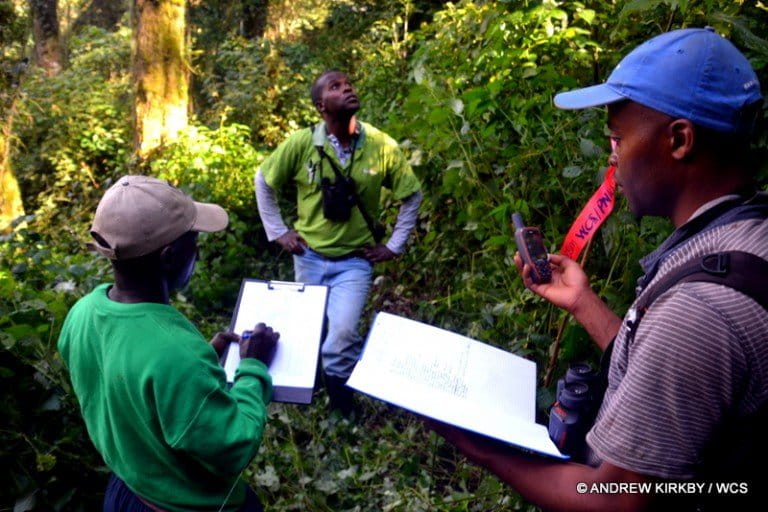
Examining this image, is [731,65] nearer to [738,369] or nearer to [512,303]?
[738,369]

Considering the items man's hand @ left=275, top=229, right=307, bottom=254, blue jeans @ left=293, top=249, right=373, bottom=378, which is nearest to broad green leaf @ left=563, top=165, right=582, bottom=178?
blue jeans @ left=293, top=249, right=373, bottom=378

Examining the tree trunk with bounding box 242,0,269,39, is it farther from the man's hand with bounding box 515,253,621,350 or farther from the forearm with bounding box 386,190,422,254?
the man's hand with bounding box 515,253,621,350

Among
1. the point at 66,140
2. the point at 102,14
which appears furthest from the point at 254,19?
the point at 102,14

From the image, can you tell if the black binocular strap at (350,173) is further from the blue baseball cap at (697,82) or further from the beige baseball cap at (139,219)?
the blue baseball cap at (697,82)

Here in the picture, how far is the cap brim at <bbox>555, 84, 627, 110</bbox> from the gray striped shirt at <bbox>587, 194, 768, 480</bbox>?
425 mm

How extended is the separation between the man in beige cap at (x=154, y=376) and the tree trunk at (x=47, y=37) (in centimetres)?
1399

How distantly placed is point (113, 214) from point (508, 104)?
8.32 ft

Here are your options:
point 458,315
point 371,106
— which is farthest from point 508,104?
point 371,106

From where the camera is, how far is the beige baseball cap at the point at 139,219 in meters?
1.82

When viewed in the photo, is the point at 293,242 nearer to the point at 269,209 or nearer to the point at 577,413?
the point at 269,209

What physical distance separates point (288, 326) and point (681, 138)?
5.27ft

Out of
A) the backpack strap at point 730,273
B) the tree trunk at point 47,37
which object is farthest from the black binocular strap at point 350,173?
the tree trunk at point 47,37

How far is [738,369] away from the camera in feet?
3.70

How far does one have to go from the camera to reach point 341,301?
410 cm
